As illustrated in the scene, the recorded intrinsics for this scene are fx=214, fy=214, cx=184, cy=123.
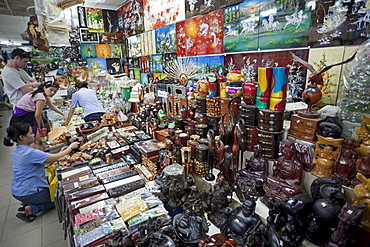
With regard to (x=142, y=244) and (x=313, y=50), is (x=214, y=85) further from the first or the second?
(x=142, y=244)

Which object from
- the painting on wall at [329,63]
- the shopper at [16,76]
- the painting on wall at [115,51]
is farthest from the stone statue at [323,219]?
the painting on wall at [115,51]

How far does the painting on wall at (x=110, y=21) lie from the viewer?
267 inches

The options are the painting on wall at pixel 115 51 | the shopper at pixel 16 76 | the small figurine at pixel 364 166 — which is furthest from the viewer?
the painting on wall at pixel 115 51

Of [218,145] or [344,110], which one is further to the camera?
[218,145]

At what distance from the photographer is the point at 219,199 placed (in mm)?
1670

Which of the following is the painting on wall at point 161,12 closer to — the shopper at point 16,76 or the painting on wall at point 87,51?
the painting on wall at point 87,51

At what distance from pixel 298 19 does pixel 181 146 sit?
72.5 inches

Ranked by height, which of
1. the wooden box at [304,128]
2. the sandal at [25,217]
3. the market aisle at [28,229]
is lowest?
the market aisle at [28,229]

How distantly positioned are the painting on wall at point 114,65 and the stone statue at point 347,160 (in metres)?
6.56

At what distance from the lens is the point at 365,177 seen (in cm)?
125

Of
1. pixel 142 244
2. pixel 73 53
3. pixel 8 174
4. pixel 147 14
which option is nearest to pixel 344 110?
pixel 142 244

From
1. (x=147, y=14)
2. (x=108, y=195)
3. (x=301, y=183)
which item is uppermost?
(x=147, y=14)

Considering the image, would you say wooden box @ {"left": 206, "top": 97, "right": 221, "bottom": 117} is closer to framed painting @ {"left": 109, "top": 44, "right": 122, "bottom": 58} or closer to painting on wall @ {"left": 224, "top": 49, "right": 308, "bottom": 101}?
painting on wall @ {"left": 224, "top": 49, "right": 308, "bottom": 101}

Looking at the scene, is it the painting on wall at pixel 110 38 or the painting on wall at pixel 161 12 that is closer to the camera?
→ the painting on wall at pixel 161 12
